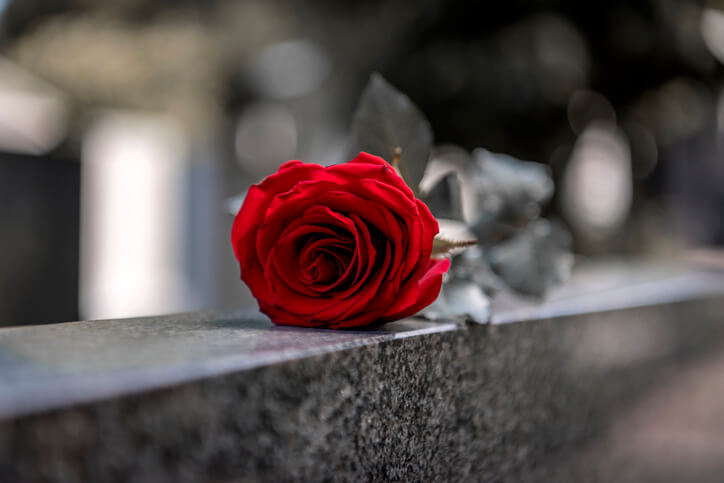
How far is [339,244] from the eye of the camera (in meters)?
0.30

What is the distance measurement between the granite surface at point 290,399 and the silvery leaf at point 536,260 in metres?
0.03

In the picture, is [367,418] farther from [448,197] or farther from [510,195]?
[510,195]

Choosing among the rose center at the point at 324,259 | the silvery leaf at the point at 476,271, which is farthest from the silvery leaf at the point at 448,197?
the rose center at the point at 324,259

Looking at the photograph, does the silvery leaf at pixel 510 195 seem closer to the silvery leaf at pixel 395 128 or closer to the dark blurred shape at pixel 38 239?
the silvery leaf at pixel 395 128

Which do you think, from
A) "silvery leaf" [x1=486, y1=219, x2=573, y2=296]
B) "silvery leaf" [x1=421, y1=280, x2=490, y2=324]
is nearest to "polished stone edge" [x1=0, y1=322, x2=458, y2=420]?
"silvery leaf" [x1=421, y1=280, x2=490, y2=324]

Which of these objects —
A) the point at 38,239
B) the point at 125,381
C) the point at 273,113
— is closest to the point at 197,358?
the point at 125,381

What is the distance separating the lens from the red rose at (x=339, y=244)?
30 centimetres

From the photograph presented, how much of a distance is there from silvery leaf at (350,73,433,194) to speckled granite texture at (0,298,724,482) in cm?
12

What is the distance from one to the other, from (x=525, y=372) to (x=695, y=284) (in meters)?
0.73

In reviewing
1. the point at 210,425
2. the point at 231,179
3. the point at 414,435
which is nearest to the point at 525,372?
the point at 414,435

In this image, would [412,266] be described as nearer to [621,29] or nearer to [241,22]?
[621,29]

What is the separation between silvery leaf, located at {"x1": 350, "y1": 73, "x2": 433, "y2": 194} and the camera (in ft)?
1.30

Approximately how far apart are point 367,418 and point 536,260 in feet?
0.92

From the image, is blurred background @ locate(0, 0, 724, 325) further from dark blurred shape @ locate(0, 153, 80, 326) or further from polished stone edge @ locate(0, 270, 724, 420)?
polished stone edge @ locate(0, 270, 724, 420)
